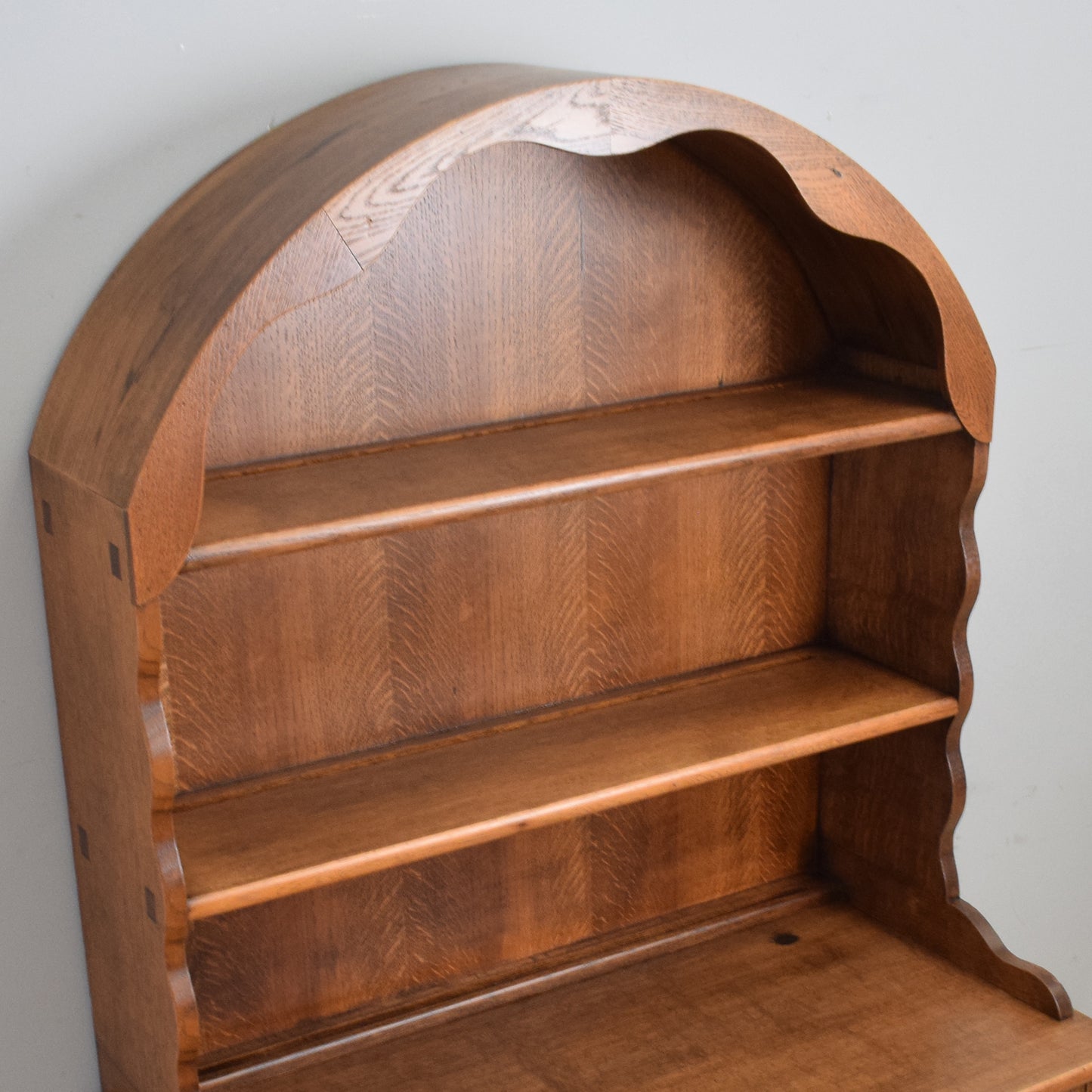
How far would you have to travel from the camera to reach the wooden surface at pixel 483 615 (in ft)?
5.20

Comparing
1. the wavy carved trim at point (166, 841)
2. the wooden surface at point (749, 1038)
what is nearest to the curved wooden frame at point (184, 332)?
the wavy carved trim at point (166, 841)

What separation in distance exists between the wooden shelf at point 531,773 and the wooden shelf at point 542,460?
339 mm

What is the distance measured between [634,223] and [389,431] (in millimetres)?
385

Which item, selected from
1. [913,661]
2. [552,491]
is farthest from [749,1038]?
[552,491]

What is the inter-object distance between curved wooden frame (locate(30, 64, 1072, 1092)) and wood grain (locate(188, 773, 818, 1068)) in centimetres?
17

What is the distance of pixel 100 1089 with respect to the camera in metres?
1.69

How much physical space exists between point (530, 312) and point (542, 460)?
237 millimetres

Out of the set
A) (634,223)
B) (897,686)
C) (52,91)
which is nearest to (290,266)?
(52,91)

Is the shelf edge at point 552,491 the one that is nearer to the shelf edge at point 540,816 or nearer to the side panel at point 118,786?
the side panel at point 118,786

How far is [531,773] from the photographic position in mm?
1619

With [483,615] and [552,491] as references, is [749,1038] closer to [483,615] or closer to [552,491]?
[483,615]

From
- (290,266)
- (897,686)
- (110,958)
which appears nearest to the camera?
(290,266)

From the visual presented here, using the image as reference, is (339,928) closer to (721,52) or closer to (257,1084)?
(257,1084)

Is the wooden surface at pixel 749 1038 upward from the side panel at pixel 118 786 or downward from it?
downward
